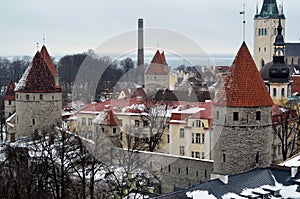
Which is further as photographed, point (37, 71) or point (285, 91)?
point (285, 91)

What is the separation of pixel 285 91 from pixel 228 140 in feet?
45.0

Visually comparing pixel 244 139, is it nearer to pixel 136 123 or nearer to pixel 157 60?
pixel 136 123

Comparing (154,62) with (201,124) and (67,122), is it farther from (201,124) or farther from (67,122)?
(201,124)

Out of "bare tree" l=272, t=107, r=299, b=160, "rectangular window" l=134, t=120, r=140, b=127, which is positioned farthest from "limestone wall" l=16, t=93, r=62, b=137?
"bare tree" l=272, t=107, r=299, b=160

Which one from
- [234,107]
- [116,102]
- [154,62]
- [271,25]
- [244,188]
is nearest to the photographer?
[244,188]

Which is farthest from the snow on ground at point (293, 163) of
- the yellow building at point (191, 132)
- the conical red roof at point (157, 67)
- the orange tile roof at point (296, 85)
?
the conical red roof at point (157, 67)

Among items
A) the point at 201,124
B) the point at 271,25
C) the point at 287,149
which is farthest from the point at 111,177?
the point at 271,25

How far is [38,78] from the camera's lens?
2878 centimetres

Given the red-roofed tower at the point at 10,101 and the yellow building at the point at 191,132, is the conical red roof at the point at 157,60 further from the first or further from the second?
the yellow building at the point at 191,132

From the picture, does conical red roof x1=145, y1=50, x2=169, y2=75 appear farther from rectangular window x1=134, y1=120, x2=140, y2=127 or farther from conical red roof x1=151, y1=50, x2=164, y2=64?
rectangular window x1=134, y1=120, x2=140, y2=127

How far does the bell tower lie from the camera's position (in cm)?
5516

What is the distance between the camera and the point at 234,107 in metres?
18.6

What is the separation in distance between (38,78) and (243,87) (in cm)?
1366

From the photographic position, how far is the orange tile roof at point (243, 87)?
18609mm
